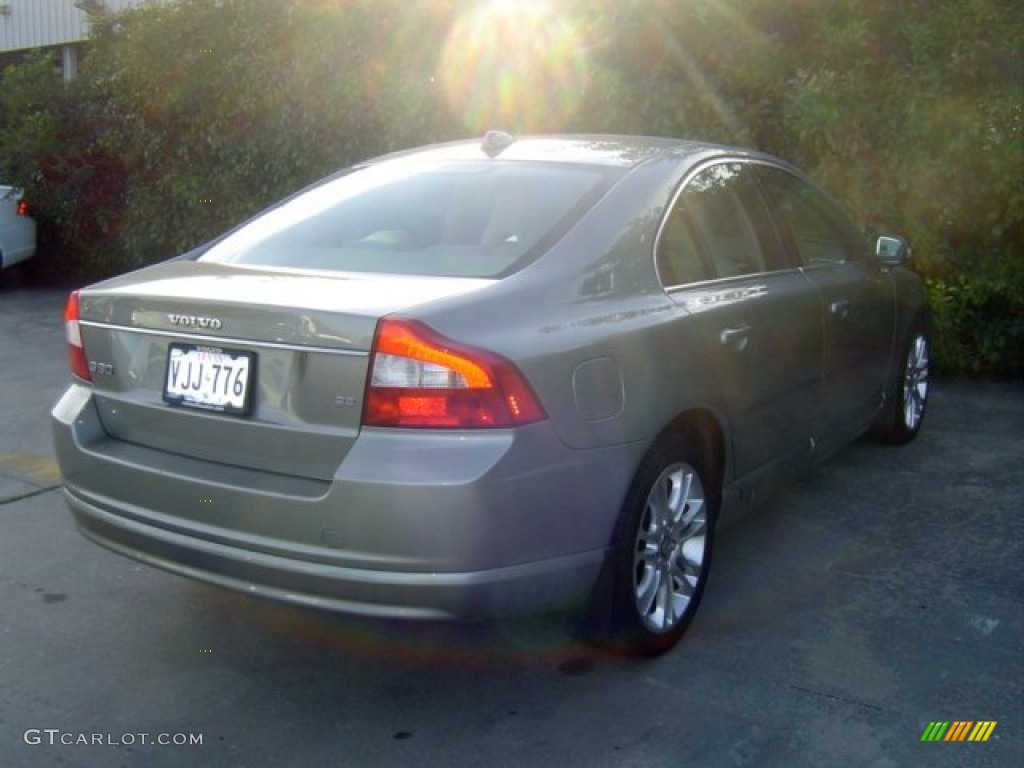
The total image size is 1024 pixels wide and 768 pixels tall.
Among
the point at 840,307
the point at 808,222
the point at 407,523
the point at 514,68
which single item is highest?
the point at 514,68

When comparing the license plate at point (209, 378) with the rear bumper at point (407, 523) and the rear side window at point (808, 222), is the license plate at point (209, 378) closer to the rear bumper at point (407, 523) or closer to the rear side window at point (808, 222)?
the rear bumper at point (407, 523)

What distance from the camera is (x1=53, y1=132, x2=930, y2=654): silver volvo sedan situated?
9.80 feet

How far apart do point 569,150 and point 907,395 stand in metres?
2.73

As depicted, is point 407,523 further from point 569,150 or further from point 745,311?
point 569,150

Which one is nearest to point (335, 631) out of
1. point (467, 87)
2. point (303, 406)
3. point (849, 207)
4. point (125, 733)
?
point (125, 733)

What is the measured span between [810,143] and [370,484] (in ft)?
17.9

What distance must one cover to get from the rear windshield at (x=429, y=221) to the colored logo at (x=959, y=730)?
1716 mm

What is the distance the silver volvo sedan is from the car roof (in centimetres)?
2

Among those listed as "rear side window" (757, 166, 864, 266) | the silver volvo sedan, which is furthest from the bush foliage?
the silver volvo sedan

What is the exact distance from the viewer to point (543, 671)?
3.60m

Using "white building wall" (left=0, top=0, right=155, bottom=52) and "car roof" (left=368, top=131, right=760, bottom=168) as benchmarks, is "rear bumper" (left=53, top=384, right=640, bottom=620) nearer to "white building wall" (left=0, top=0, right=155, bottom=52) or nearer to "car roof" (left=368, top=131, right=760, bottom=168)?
"car roof" (left=368, top=131, right=760, bottom=168)

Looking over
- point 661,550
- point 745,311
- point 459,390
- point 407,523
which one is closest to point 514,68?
point 745,311

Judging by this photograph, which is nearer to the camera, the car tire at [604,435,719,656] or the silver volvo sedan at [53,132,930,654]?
the silver volvo sedan at [53,132,930,654]
